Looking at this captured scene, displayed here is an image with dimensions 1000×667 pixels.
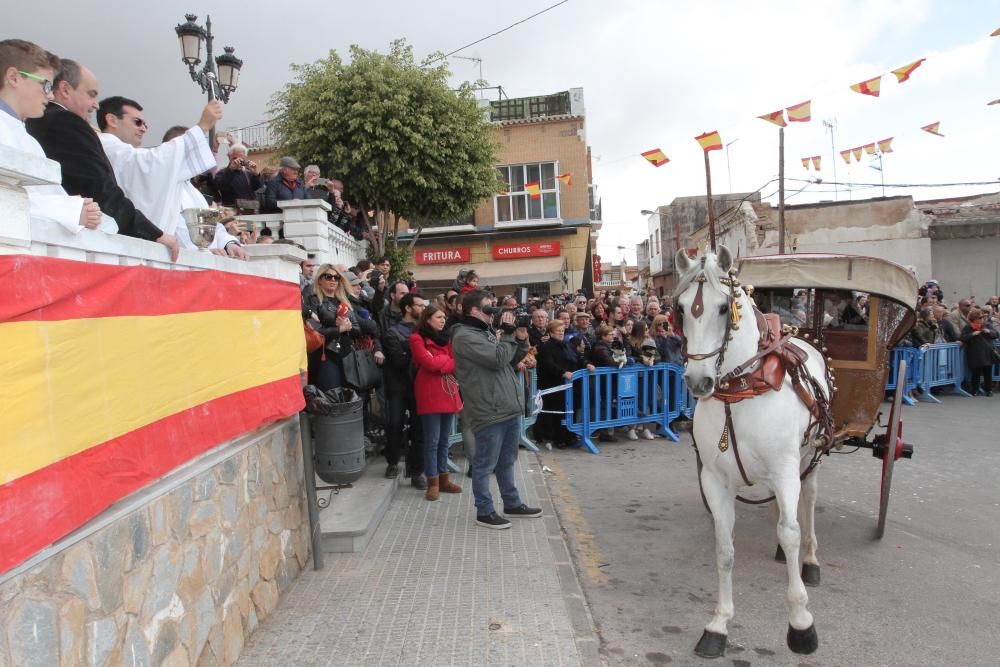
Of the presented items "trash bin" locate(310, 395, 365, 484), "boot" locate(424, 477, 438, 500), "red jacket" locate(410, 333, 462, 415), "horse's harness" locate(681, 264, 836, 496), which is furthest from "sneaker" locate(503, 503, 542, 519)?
"horse's harness" locate(681, 264, 836, 496)

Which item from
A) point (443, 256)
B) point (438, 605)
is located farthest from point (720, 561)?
point (443, 256)

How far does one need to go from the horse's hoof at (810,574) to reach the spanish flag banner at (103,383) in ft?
12.5

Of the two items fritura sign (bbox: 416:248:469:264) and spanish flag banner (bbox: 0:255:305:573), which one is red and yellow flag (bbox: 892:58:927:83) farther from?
fritura sign (bbox: 416:248:469:264)

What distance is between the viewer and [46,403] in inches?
87.7

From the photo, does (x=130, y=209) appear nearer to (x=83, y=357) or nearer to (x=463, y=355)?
(x=83, y=357)

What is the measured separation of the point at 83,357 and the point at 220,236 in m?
2.28

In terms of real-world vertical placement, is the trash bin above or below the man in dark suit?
below

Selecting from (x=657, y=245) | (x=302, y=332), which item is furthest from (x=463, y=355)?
(x=657, y=245)

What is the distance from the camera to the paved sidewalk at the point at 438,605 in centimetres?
373

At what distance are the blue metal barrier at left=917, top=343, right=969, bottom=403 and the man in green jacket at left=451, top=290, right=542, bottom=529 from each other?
413 inches

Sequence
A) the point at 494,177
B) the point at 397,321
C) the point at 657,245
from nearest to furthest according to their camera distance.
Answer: the point at 397,321, the point at 494,177, the point at 657,245

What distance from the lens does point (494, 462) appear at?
5988mm

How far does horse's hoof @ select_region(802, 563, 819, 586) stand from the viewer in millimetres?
4758

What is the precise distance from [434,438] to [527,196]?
21.7 m
